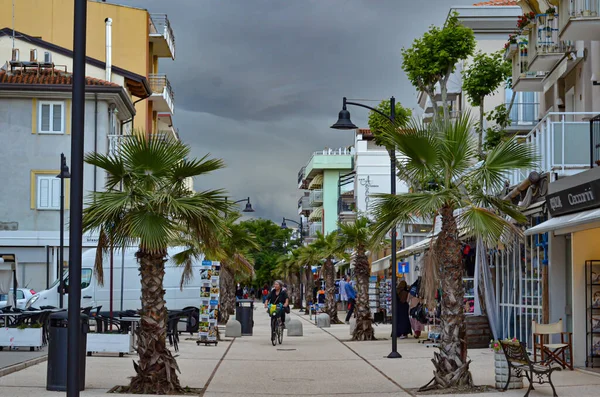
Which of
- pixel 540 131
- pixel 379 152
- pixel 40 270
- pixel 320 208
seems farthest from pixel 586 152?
pixel 320 208

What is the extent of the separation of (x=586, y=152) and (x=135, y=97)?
122ft

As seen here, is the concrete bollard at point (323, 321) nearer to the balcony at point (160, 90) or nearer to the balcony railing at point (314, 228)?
the balcony at point (160, 90)

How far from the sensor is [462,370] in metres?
15.3

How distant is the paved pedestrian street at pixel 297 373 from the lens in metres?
15.6

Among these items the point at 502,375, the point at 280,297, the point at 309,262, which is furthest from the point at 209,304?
the point at 309,262

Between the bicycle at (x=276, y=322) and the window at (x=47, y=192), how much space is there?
17211mm

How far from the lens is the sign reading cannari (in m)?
27.8

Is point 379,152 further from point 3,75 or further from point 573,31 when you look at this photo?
point 573,31

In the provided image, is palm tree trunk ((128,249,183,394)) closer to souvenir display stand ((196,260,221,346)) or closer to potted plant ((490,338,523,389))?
potted plant ((490,338,523,389))

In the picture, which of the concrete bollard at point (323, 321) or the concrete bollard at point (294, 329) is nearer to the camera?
the concrete bollard at point (294, 329)

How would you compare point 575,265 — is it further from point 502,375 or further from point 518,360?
point 518,360

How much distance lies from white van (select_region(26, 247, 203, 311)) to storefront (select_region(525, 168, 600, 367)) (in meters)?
15.8

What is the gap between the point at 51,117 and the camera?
4312 cm

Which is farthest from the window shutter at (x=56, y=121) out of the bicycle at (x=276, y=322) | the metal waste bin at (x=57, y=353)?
the metal waste bin at (x=57, y=353)
